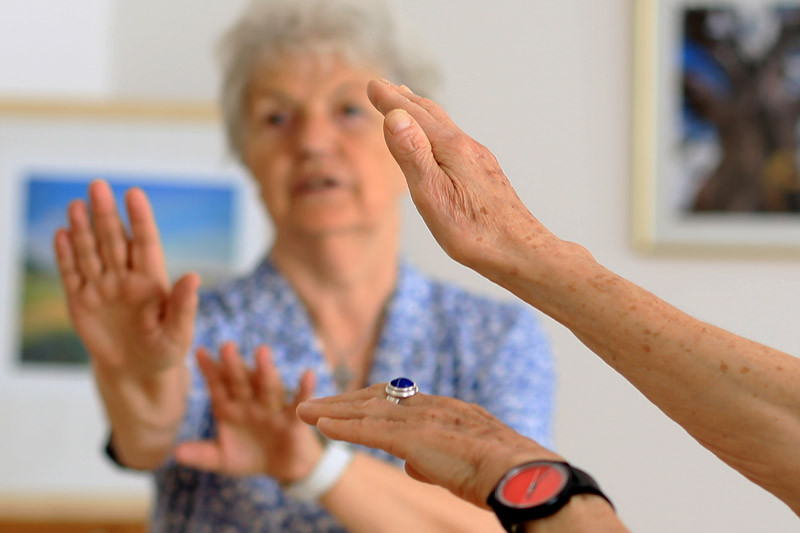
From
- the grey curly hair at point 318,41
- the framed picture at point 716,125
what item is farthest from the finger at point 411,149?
the framed picture at point 716,125

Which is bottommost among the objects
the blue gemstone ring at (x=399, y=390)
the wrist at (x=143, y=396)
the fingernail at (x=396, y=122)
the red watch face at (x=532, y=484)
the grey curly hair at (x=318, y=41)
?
the wrist at (x=143, y=396)

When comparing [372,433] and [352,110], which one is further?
[352,110]

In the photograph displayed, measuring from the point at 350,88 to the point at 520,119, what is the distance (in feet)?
1.62

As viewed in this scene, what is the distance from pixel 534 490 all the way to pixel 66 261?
1.75 ft

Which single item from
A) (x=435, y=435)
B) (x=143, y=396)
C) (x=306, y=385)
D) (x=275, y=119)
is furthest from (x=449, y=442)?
(x=275, y=119)

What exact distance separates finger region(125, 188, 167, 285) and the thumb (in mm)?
356

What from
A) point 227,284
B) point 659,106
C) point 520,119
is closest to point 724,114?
point 659,106

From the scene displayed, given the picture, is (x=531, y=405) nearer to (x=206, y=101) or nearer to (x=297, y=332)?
(x=297, y=332)

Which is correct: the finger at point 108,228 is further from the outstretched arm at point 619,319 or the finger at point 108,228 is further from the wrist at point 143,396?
the outstretched arm at point 619,319

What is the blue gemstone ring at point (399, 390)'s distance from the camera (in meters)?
0.45

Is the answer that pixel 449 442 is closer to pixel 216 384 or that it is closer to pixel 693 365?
pixel 693 365

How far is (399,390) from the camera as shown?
46 centimetres

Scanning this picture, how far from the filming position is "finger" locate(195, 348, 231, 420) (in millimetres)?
823

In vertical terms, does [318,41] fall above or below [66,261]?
above
